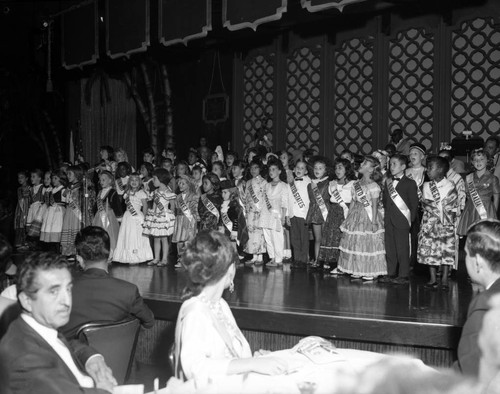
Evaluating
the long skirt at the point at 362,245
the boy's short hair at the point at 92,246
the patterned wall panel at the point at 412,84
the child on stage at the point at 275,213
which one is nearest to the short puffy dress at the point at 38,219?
the child on stage at the point at 275,213

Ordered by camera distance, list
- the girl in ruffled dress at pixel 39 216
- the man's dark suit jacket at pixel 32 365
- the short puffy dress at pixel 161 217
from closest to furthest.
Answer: the man's dark suit jacket at pixel 32 365 < the short puffy dress at pixel 161 217 < the girl in ruffled dress at pixel 39 216

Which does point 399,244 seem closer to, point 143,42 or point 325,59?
point 325,59

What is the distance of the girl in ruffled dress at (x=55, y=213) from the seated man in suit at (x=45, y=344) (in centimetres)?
714

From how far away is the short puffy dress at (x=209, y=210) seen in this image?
7328 millimetres

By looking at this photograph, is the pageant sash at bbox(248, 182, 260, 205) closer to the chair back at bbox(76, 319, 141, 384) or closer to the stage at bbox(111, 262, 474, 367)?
the stage at bbox(111, 262, 474, 367)

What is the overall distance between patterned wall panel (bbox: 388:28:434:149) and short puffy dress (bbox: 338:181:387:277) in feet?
11.6

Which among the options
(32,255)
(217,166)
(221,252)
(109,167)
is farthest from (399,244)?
(109,167)

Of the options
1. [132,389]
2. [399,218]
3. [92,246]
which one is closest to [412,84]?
[399,218]

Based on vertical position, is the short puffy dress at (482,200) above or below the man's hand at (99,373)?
above

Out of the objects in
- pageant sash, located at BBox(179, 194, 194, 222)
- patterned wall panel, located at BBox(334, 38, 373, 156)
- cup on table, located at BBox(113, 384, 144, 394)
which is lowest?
cup on table, located at BBox(113, 384, 144, 394)

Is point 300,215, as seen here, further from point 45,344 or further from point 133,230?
point 45,344

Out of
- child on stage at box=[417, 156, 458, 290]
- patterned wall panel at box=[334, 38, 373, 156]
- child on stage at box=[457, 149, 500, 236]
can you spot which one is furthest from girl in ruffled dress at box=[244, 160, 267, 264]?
patterned wall panel at box=[334, 38, 373, 156]

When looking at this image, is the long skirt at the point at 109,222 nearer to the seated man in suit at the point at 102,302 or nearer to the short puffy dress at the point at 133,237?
the short puffy dress at the point at 133,237

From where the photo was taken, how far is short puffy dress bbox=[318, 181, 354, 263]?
6668mm
